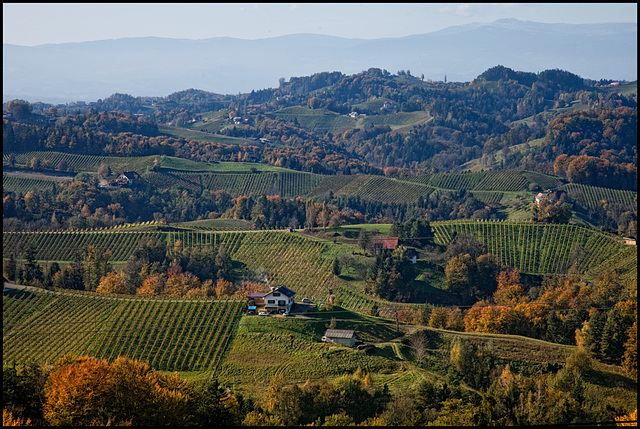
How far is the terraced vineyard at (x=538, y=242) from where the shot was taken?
2726 inches

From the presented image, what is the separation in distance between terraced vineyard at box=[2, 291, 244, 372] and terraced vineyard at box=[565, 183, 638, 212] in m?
88.3

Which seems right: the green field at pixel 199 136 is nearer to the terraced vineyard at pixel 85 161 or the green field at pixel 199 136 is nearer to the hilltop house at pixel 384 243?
the terraced vineyard at pixel 85 161

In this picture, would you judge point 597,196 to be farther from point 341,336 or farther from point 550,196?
point 341,336

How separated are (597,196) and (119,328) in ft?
329

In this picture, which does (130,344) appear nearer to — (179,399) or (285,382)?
(285,382)

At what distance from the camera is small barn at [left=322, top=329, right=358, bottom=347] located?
142 feet

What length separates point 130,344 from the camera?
4353 centimetres

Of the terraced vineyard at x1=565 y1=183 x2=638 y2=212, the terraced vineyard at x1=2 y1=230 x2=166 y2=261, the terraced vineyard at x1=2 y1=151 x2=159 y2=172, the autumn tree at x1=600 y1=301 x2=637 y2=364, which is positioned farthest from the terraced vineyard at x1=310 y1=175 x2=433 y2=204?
the autumn tree at x1=600 y1=301 x2=637 y2=364

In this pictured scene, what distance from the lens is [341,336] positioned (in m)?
43.3

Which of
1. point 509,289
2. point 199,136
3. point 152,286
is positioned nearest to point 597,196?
point 509,289

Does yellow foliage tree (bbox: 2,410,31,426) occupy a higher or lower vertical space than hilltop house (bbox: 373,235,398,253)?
higher

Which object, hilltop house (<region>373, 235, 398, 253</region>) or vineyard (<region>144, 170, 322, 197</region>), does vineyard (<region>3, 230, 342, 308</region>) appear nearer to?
hilltop house (<region>373, 235, 398, 253</region>)

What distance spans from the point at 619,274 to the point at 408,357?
30414 mm

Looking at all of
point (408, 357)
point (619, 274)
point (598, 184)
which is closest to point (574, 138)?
point (598, 184)
